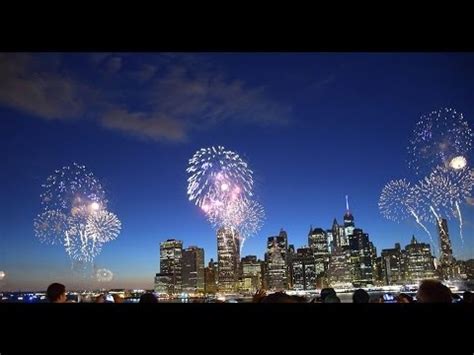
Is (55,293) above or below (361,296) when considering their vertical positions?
above

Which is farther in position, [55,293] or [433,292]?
[55,293]

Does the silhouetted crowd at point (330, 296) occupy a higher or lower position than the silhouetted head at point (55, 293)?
lower

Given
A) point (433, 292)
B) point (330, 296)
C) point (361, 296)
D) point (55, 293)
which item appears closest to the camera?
point (433, 292)

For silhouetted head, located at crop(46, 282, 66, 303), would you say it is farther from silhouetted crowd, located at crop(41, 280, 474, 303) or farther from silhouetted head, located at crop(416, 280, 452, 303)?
silhouetted head, located at crop(416, 280, 452, 303)

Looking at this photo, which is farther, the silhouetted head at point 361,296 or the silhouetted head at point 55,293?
the silhouetted head at point 361,296

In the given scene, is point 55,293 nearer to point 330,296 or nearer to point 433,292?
point 330,296
